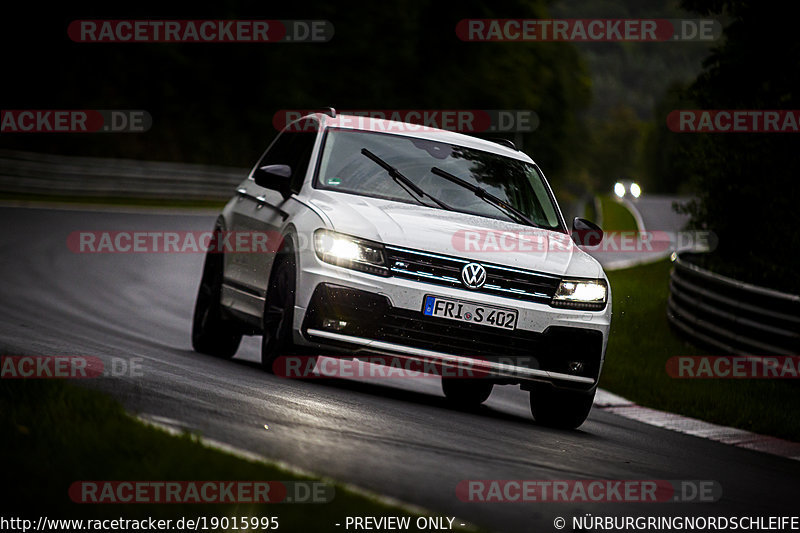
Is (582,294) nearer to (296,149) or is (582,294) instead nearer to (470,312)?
(470,312)

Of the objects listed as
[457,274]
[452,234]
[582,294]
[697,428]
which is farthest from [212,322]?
[697,428]

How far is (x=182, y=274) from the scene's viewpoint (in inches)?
822

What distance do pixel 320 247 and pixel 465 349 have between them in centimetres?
110

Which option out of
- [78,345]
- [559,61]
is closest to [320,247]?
[78,345]

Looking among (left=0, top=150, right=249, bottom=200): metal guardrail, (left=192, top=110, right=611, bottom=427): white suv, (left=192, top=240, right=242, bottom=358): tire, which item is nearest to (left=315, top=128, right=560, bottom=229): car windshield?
(left=192, top=110, right=611, bottom=427): white suv

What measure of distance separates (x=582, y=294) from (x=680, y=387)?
14.2 feet

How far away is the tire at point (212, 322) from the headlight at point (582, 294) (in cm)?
311

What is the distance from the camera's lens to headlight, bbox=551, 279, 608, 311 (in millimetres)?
8180

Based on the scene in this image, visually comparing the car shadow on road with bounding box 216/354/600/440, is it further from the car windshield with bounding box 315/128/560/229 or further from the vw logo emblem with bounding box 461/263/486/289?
the car windshield with bounding box 315/128/560/229

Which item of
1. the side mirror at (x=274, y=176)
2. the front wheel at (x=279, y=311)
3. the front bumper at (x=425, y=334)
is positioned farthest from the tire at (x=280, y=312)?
the side mirror at (x=274, y=176)

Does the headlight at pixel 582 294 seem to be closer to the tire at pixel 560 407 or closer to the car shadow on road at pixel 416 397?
the tire at pixel 560 407

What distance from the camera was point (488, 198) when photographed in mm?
8977

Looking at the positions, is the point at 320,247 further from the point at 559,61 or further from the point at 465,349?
the point at 559,61

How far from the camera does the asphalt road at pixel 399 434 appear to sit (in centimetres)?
531
